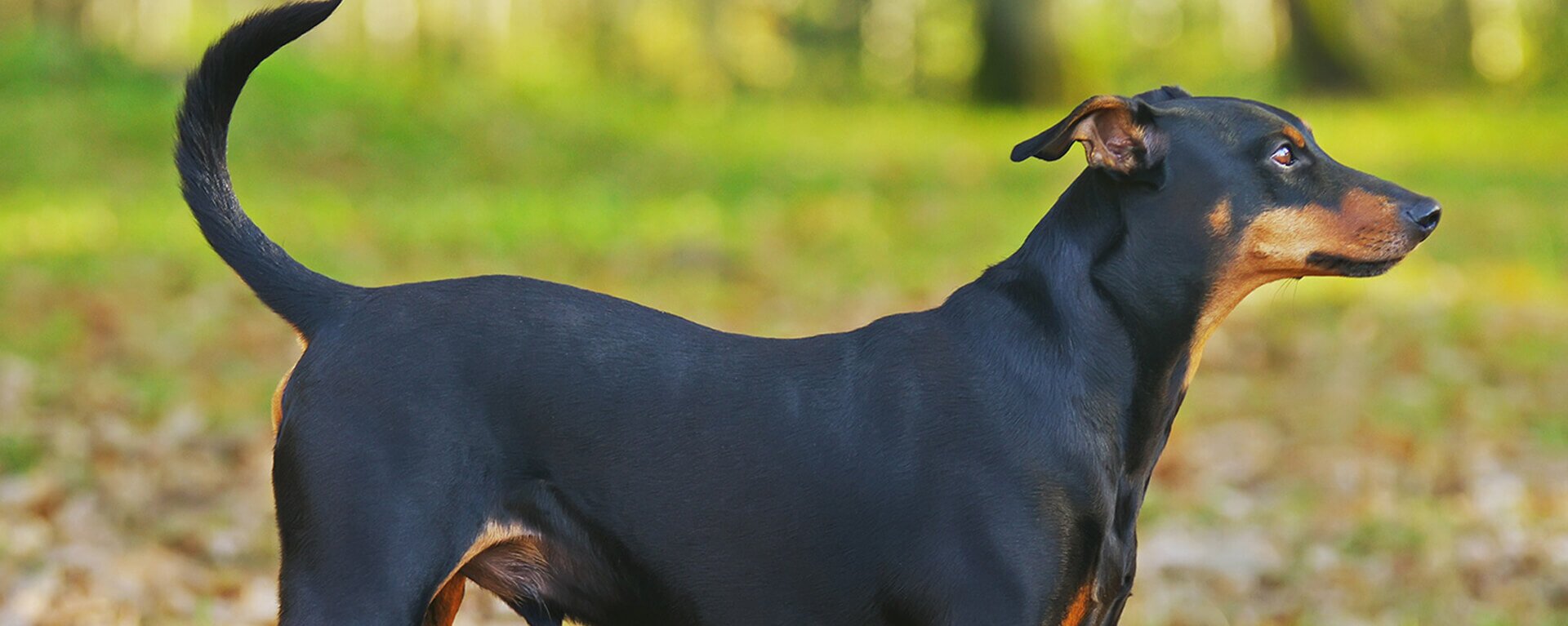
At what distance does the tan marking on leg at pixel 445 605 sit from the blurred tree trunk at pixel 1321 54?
2317 centimetres

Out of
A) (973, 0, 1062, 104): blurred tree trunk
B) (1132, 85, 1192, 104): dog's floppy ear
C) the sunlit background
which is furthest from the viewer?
(973, 0, 1062, 104): blurred tree trunk

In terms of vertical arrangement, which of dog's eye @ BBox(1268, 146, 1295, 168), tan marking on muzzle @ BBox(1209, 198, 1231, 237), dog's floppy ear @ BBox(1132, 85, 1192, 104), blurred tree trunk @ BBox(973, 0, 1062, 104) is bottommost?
tan marking on muzzle @ BBox(1209, 198, 1231, 237)

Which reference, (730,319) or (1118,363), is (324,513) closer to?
(1118,363)

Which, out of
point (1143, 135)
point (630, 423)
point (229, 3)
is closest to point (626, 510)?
point (630, 423)

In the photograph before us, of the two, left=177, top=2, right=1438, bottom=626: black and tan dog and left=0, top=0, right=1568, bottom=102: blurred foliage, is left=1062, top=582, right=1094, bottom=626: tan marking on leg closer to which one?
left=177, top=2, right=1438, bottom=626: black and tan dog

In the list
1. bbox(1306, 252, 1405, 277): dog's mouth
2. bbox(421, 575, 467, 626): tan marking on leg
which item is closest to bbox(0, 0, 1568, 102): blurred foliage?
bbox(421, 575, 467, 626): tan marking on leg

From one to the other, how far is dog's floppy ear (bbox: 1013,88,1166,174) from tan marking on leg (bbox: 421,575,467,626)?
1.56 meters

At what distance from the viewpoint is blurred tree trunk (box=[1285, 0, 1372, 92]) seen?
2506cm

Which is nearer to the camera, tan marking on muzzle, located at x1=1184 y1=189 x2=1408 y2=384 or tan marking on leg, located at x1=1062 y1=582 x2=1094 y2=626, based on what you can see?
tan marking on leg, located at x1=1062 y1=582 x2=1094 y2=626

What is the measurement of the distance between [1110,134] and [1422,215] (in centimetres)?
69

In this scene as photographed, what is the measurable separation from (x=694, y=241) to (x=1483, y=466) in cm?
626

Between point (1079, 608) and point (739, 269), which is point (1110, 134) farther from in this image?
point (739, 269)

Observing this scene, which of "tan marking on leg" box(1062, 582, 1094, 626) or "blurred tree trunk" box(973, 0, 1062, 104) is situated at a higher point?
"blurred tree trunk" box(973, 0, 1062, 104)

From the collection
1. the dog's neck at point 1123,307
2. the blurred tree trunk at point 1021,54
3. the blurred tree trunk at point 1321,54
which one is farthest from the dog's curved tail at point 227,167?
the blurred tree trunk at point 1321,54
